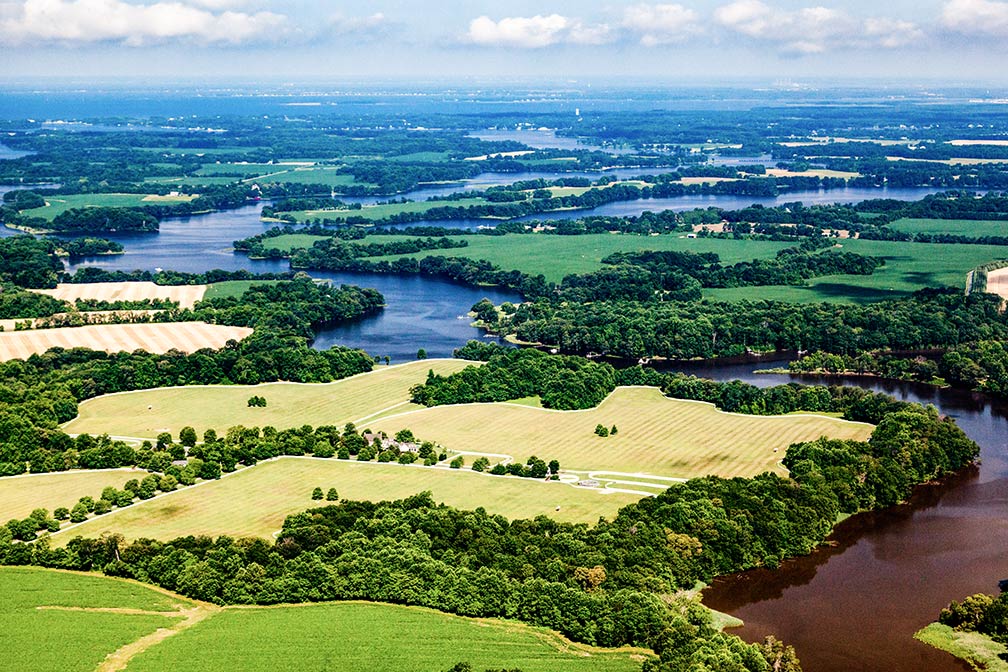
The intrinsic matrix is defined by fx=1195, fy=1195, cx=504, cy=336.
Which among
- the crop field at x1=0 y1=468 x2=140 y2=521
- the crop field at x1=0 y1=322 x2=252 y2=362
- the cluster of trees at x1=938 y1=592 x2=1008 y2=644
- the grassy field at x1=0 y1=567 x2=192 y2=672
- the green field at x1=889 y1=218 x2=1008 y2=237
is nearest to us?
the grassy field at x1=0 y1=567 x2=192 y2=672

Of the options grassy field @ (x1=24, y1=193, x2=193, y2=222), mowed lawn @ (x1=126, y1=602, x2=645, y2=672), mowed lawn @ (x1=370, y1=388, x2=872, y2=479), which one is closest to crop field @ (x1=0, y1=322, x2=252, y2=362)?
mowed lawn @ (x1=370, y1=388, x2=872, y2=479)

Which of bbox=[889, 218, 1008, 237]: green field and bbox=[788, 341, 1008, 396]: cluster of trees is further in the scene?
bbox=[889, 218, 1008, 237]: green field

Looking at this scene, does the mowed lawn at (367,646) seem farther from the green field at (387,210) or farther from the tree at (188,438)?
the green field at (387,210)

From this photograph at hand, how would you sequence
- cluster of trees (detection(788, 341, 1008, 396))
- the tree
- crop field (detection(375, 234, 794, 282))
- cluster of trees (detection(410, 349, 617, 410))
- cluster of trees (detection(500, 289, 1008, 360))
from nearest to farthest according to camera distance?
the tree, cluster of trees (detection(410, 349, 617, 410)), cluster of trees (detection(788, 341, 1008, 396)), cluster of trees (detection(500, 289, 1008, 360)), crop field (detection(375, 234, 794, 282))

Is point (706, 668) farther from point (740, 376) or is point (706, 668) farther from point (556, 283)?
point (556, 283)

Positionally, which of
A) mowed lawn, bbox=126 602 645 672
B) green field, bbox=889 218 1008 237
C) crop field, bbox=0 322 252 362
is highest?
green field, bbox=889 218 1008 237

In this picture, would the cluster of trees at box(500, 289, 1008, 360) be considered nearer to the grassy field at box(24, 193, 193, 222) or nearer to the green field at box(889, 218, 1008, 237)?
the green field at box(889, 218, 1008, 237)

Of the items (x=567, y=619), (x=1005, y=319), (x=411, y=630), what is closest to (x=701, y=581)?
(x=567, y=619)
